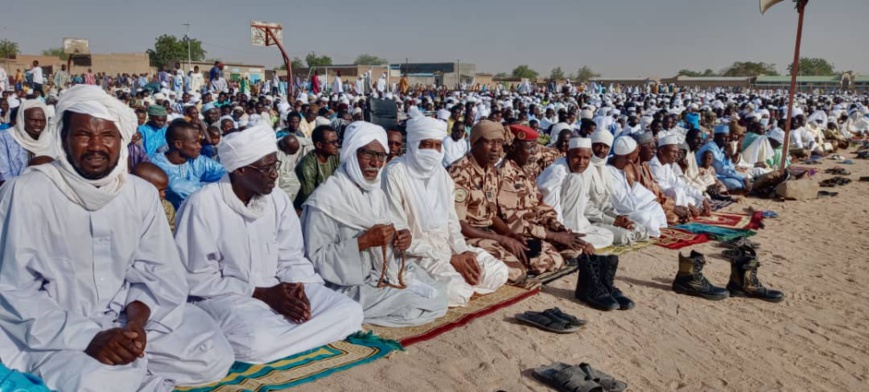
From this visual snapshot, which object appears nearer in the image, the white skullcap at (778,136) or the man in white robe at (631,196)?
the man in white robe at (631,196)

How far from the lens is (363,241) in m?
3.86

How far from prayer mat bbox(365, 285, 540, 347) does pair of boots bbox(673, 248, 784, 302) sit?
3.89ft

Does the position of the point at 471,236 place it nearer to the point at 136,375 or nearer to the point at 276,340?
the point at 276,340

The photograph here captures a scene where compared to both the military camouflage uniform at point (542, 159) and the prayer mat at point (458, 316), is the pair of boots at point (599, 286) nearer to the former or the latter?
the prayer mat at point (458, 316)

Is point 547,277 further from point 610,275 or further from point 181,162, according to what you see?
point 181,162

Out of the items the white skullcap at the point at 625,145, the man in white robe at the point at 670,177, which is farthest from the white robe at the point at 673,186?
the white skullcap at the point at 625,145

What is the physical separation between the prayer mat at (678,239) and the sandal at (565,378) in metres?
3.61

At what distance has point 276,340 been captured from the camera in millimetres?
3193

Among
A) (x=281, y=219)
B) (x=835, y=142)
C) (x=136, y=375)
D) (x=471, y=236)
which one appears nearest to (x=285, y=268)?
(x=281, y=219)

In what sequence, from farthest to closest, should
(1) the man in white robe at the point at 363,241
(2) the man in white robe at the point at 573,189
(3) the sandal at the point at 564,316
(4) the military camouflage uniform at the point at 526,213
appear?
(2) the man in white robe at the point at 573,189, (4) the military camouflage uniform at the point at 526,213, (3) the sandal at the point at 564,316, (1) the man in white robe at the point at 363,241

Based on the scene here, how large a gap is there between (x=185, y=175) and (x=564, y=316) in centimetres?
387

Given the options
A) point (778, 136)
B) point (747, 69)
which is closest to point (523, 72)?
point (747, 69)

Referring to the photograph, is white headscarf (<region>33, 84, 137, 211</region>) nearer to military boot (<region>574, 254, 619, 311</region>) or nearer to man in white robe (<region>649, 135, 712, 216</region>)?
military boot (<region>574, 254, 619, 311</region>)

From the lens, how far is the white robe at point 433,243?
170 inches
